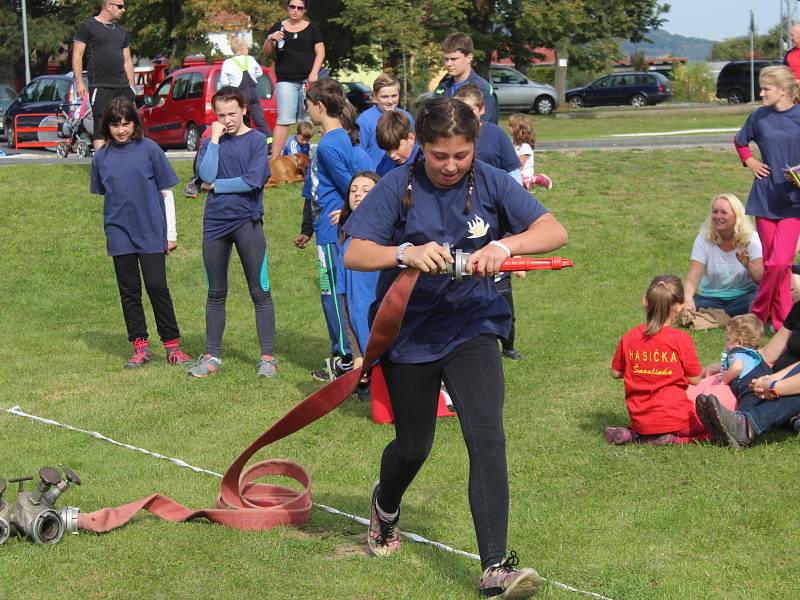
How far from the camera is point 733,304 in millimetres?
10883

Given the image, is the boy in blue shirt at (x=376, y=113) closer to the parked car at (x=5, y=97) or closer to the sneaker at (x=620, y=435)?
the sneaker at (x=620, y=435)

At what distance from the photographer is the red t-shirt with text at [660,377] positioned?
6938mm

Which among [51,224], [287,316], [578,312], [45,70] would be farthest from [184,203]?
[45,70]

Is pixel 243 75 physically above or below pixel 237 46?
below

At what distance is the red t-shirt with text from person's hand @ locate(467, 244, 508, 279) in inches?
116

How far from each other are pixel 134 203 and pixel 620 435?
444 centimetres

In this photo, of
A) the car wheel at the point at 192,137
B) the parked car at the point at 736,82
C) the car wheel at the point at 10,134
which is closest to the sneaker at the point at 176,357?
the car wheel at the point at 192,137

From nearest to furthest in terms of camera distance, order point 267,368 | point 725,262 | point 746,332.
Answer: point 746,332 < point 267,368 < point 725,262

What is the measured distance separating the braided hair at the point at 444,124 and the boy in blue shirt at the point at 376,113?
433cm

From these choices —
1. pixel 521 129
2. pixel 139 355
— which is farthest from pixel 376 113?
pixel 521 129

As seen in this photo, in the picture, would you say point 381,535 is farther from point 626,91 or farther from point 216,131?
point 626,91

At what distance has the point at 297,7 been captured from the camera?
14.6 m

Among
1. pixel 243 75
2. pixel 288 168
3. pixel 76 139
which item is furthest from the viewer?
pixel 76 139

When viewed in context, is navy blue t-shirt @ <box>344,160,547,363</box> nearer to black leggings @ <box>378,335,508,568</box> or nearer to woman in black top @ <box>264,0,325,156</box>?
black leggings @ <box>378,335,508,568</box>
